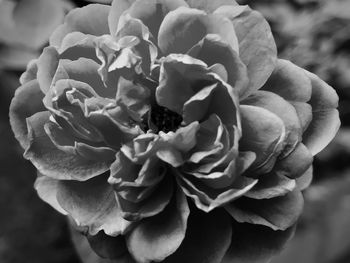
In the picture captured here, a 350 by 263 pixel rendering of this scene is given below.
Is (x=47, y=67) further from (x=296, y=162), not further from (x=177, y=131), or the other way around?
(x=296, y=162)

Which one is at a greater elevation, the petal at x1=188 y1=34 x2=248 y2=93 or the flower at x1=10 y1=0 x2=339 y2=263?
the petal at x1=188 y1=34 x2=248 y2=93

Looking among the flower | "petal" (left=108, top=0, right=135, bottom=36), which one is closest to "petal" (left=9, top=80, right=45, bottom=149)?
the flower

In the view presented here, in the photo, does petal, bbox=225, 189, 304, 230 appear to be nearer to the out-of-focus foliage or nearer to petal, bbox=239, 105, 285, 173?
petal, bbox=239, 105, 285, 173


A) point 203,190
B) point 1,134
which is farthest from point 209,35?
point 1,134

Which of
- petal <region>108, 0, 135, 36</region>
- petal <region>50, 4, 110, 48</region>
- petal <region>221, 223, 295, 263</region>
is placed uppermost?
petal <region>108, 0, 135, 36</region>

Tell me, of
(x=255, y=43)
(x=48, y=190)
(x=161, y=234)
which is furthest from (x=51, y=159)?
(x=255, y=43)
